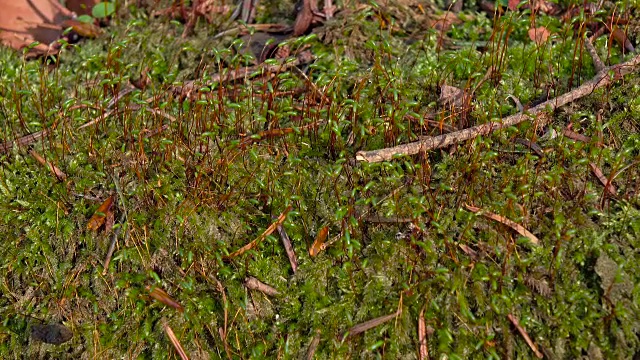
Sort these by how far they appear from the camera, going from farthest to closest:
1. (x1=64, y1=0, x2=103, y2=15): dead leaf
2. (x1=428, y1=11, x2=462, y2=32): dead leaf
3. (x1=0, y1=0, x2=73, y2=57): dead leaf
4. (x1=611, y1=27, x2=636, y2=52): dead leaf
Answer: (x1=64, y1=0, x2=103, y2=15): dead leaf → (x1=0, y1=0, x2=73, y2=57): dead leaf → (x1=428, y1=11, x2=462, y2=32): dead leaf → (x1=611, y1=27, x2=636, y2=52): dead leaf

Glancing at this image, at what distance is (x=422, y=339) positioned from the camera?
252 cm

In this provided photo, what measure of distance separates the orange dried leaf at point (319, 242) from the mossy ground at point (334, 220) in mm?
35

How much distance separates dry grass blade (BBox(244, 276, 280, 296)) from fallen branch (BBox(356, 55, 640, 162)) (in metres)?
0.74

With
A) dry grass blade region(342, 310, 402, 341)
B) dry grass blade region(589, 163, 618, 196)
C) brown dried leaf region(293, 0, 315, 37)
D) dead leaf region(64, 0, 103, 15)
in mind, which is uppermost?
dead leaf region(64, 0, 103, 15)

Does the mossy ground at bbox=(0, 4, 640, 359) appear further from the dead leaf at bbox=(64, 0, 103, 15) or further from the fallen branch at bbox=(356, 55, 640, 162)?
the dead leaf at bbox=(64, 0, 103, 15)

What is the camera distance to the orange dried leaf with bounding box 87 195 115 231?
114 inches

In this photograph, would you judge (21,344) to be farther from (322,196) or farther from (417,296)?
(417,296)

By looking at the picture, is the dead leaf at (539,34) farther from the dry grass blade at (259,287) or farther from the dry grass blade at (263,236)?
the dry grass blade at (259,287)

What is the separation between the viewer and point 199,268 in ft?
9.03

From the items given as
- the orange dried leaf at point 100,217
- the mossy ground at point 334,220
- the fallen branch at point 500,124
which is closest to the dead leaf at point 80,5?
the mossy ground at point 334,220

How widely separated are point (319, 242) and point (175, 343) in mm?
780

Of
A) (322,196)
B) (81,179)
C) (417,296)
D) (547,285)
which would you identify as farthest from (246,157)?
(547,285)

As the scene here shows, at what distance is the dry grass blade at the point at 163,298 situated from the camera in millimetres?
2629

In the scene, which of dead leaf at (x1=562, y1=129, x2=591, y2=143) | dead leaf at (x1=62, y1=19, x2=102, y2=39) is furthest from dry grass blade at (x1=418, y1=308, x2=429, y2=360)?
dead leaf at (x1=62, y1=19, x2=102, y2=39)
